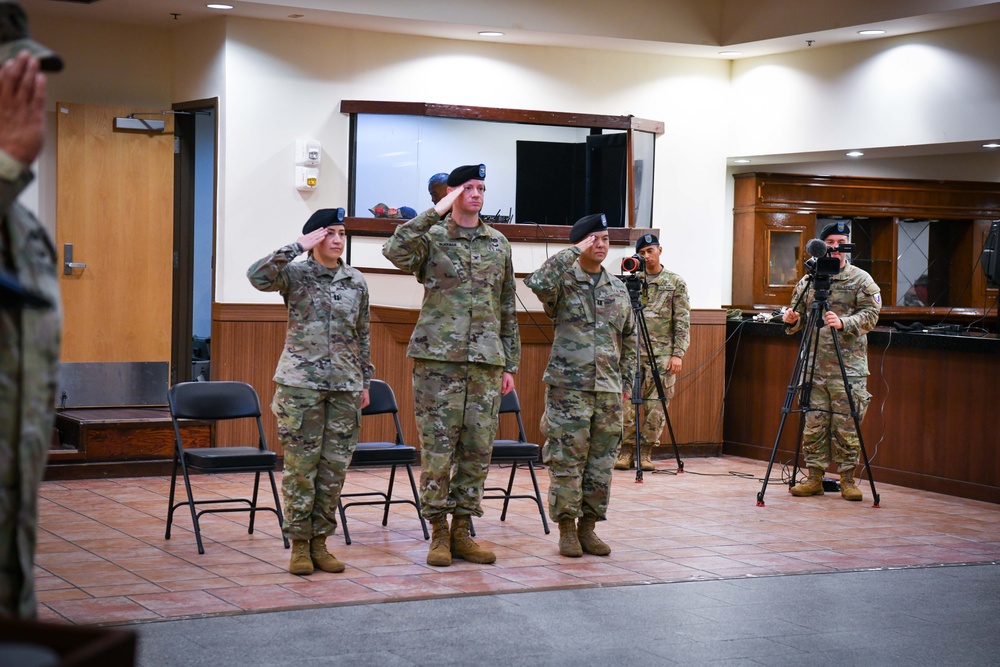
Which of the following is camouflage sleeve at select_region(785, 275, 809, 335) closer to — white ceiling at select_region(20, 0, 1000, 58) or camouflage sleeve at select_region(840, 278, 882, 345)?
camouflage sleeve at select_region(840, 278, 882, 345)

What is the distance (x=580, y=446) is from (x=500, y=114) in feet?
12.2

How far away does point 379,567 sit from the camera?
556 centimetres

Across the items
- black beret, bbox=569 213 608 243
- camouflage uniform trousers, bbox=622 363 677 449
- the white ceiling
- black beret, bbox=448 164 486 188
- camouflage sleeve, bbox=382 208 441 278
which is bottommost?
camouflage uniform trousers, bbox=622 363 677 449

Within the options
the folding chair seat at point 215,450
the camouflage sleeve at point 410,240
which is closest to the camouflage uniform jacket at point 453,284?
the camouflage sleeve at point 410,240

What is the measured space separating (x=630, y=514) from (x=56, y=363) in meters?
5.46

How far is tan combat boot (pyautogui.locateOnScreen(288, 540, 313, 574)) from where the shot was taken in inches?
209

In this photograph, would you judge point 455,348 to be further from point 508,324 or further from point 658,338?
point 658,338

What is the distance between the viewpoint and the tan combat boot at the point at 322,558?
5371 millimetres

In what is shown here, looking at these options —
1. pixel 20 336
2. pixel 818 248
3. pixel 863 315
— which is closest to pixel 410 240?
pixel 818 248

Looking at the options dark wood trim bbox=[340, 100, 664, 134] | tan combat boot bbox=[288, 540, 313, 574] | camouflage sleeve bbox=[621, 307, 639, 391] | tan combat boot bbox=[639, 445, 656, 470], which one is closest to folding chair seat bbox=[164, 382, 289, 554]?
tan combat boot bbox=[288, 540, 313, 574]

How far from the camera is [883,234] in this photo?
452 inches

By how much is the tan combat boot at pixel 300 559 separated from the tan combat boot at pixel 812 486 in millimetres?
3905

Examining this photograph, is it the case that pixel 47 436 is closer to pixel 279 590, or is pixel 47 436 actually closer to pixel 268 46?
pixel 279 590

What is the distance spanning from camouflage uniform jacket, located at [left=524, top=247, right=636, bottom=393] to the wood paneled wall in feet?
9.09
